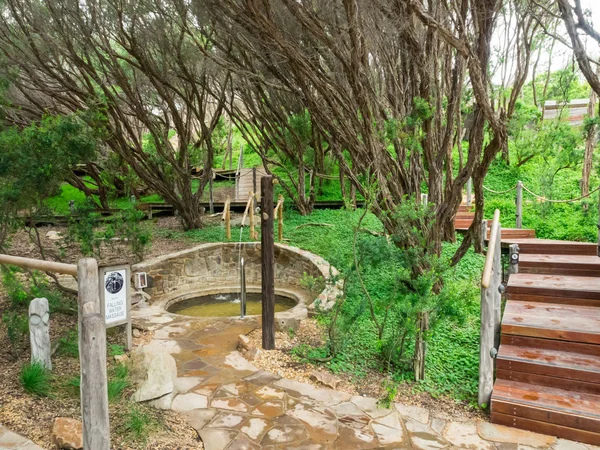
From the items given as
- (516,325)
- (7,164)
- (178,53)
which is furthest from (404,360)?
(178,53)

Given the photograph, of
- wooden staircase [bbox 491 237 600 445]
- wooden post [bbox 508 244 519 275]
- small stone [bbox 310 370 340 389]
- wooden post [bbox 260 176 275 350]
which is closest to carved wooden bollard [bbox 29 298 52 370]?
wooden post [bbox 260 176 275 350]

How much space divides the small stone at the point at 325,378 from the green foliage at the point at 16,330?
2.65 metres

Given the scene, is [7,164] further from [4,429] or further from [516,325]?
[516,325]

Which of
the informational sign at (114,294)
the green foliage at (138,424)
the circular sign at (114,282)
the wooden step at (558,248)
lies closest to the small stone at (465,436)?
the green foliage at (138,424)

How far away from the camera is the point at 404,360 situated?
444 cm

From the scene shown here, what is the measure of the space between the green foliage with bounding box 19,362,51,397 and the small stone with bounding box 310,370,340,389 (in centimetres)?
221

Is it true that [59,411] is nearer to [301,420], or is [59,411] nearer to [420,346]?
[301,420]

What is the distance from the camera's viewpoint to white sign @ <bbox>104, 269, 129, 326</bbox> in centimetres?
435

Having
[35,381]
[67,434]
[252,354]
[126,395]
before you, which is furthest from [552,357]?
[35,381]

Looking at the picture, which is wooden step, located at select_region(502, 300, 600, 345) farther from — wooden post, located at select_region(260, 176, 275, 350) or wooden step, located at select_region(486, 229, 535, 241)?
wooden step, located at select_region(486, 229, 535, 241)

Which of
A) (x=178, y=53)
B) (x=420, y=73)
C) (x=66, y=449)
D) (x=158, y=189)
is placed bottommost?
(x=66, y=449)

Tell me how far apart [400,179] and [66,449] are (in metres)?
4.58

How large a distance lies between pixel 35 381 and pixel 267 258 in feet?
7.71

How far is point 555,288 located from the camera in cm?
514
